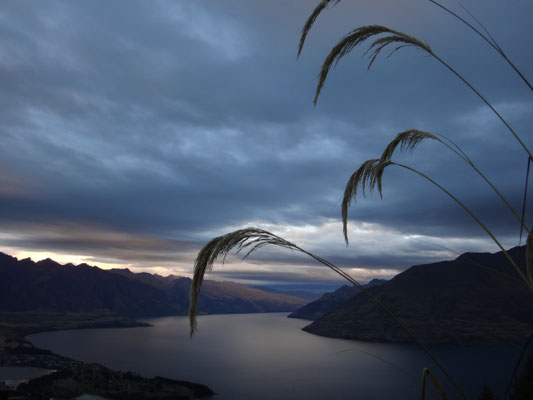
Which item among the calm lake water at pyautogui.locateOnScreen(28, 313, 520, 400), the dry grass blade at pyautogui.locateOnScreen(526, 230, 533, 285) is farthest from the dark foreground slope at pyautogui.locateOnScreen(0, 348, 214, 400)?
the dry grass blade at pyautogui.locateOnScreen(526, 230, 533, 285)

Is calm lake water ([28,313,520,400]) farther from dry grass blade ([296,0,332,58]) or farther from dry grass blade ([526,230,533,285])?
dry grass blade ([296,0,332,58])

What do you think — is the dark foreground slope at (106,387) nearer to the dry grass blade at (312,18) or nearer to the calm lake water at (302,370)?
the calm lake water at (302,370)

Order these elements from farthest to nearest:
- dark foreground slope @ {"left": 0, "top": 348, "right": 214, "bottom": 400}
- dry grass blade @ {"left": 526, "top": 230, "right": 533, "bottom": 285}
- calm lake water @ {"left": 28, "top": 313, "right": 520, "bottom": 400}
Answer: calm lake water @ {"left": 28, "top": 313, "right": 520, "bottom": 400}, dark foreground slope @ {"left": 0, "top": 348, "right": 214, "bottom": 400}, dry grass blade @ {"left": 526, "top": 230, "right": 533, "bottom": 285}

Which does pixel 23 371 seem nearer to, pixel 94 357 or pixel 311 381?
pixel 94 357

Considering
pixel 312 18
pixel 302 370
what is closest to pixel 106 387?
pixel 302 370

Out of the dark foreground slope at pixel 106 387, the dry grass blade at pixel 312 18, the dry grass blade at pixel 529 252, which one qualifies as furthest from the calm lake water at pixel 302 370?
the dry grass blade at pixel 312 18

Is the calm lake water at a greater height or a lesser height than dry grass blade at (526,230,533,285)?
lesser

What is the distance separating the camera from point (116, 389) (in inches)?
4343

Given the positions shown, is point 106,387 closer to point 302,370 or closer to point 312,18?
point 302,370

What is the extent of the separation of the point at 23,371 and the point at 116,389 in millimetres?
53669

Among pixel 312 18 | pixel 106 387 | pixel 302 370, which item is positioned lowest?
pixel 302 370

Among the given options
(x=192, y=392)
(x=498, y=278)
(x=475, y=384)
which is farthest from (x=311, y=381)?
(x=498, y=278)

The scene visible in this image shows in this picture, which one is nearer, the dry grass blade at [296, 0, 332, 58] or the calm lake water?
the dry grass blade at [296, 0, 332, 58]

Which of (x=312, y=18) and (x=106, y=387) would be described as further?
(x=106, y=387)
